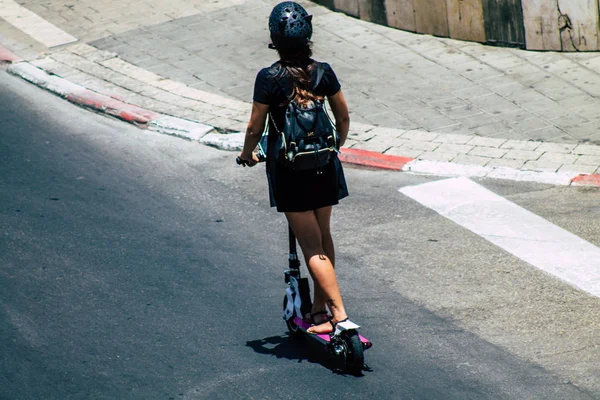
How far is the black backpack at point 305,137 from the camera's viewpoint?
5.07 meters

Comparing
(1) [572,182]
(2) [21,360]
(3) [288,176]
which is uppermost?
(3) [288,176]

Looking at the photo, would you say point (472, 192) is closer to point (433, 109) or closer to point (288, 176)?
point (433, 109)

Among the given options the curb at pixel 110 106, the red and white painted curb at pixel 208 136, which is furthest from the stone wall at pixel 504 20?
the curb at pixel 110 106

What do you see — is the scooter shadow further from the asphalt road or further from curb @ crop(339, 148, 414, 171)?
curb @ crop(339, 148, 414, 171)

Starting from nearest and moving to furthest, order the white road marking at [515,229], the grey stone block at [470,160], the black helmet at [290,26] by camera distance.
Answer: the black helmet at [290,26] < the white road marking at [515,229] < the grey stone block at [470,160]

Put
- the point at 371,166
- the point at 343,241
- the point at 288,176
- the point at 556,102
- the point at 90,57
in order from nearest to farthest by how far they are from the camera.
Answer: the point at 288,176, the point at 343,241, the point at 371,166, the point at 556,102, the point at 90,57

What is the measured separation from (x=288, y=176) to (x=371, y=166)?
369 cm

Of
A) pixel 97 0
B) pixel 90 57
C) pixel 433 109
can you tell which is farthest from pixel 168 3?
pixel 433 109

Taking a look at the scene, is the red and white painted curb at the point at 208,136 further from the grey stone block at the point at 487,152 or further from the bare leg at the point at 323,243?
the bare leg at the point at 323,243

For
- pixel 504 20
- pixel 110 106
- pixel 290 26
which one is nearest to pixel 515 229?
pixel 290 26

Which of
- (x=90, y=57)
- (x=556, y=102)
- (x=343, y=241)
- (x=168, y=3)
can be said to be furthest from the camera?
(x=168, y=3)

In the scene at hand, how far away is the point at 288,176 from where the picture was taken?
5.18m

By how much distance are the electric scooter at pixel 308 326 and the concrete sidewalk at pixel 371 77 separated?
11.3 feet

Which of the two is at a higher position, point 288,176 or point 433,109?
point 288,176
